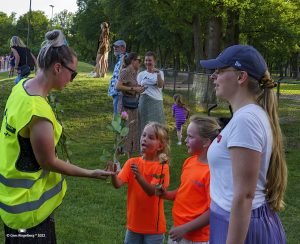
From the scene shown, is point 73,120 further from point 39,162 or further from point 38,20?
point 38,20

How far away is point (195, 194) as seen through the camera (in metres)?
3.27

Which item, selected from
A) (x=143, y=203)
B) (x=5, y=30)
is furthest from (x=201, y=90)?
(x=5, y=30)

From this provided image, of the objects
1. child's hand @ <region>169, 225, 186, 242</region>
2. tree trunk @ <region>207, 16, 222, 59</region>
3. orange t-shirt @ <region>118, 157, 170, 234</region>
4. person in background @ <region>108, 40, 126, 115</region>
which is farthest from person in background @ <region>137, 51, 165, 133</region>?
tree trunk @ <region>207, 16, 222, 59</region>

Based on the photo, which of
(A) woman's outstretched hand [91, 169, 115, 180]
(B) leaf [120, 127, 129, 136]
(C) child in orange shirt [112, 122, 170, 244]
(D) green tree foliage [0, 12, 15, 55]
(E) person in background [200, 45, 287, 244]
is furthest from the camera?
(D) green tree foliage [0, 12, 15, 55]

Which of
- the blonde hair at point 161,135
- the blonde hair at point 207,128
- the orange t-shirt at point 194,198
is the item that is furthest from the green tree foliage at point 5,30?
the orange t-shirt at point 194,198

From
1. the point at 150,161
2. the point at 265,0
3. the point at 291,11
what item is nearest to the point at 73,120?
the point at 150,161

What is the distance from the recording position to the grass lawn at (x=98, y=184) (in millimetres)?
5406

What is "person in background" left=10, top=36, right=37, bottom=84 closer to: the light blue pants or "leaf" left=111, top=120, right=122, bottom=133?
the light blue pants

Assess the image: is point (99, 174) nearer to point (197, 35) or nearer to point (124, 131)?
point (124, 131)

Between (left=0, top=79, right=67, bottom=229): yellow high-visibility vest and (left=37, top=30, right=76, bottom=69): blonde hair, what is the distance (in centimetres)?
22

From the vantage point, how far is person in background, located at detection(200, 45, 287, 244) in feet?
7.38

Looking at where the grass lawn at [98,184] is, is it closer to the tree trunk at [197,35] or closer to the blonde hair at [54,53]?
the blonde hair at [54,53]

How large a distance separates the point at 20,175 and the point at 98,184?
4.75 m

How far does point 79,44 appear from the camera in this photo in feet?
253
